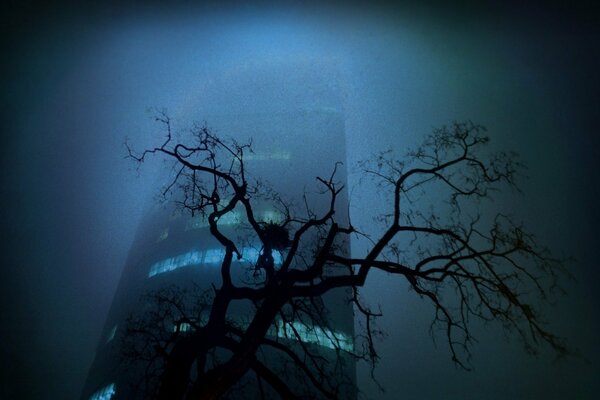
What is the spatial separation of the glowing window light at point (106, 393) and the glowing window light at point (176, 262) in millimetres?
10364

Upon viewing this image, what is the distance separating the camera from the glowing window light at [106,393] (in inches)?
1192

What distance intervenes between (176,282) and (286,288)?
2914 centimetres

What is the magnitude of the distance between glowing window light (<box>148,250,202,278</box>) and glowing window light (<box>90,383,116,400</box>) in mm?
10364

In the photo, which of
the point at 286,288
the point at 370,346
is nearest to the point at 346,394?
the point at 370,346

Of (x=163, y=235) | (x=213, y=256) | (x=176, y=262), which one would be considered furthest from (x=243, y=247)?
(x=163, y=235)

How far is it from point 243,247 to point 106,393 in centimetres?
1819

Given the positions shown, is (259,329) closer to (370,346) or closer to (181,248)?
(370,346)

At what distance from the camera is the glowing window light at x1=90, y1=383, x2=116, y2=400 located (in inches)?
1192

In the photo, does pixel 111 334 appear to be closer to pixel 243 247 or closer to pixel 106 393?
pixel 106 393

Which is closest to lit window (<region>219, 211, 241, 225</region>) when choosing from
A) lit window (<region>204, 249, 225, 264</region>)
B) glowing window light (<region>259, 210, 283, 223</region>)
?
glowing window light (<region>259, 210, 283, 223</region>)

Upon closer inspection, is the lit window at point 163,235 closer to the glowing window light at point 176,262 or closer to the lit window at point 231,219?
the glowing window light at point 176,262

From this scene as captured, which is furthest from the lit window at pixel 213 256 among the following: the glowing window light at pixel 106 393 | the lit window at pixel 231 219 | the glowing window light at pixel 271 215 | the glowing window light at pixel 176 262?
the glowing window light at pixel 106 393

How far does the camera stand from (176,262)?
35031 millimetres

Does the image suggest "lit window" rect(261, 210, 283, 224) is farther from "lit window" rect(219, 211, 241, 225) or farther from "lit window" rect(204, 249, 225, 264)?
"lit window" rect(204, 249, 225, 264)
